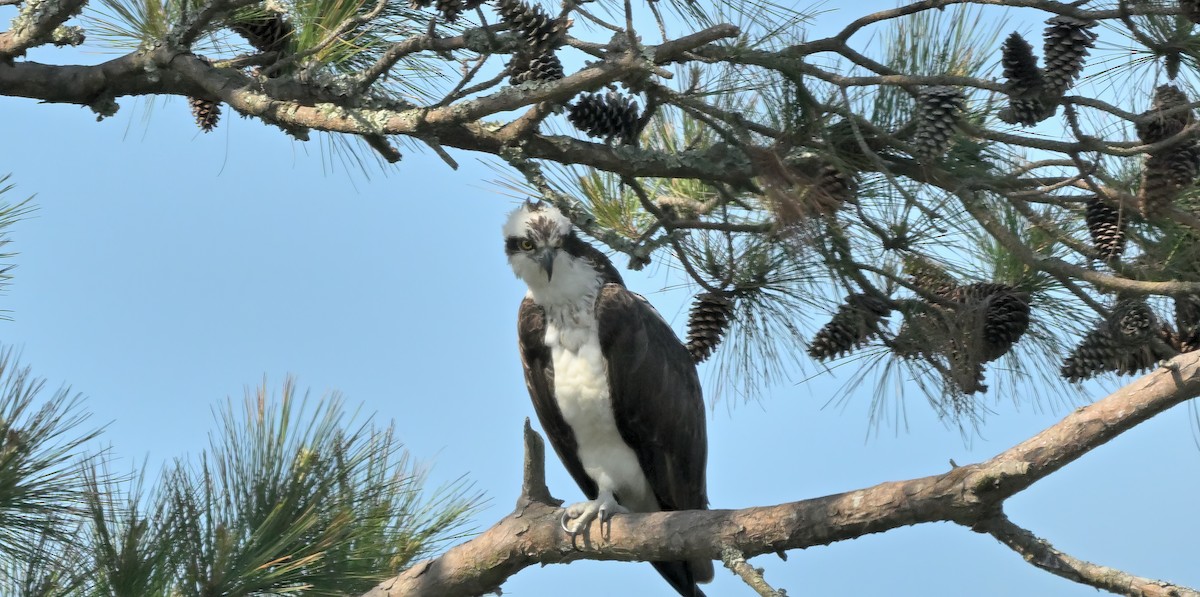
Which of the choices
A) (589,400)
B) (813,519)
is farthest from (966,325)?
(589,400)

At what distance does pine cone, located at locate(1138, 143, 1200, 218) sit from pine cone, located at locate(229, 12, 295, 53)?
2980mm

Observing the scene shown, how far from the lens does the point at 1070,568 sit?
311 centimetres

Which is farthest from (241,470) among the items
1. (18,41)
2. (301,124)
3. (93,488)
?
(18,41)

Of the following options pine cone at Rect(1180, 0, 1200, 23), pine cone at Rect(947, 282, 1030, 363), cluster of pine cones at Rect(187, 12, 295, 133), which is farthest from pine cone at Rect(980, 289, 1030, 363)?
cluster of pine cones at Rect(187, 12, 295, 133)

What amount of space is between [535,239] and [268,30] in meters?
1.23

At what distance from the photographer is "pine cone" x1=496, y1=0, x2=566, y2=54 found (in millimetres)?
3842

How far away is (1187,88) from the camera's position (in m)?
4.27

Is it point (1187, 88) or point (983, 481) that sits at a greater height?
point (1187, 88)

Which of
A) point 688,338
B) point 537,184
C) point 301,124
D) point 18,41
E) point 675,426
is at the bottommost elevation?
point 675,426

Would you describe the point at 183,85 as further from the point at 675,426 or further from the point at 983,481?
the point at 983,481

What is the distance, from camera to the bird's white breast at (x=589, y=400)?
465 centimetres

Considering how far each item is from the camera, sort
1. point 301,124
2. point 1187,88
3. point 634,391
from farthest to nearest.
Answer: point 634,391 < point 1187,88 < point 301,124

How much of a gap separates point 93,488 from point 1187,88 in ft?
12.1

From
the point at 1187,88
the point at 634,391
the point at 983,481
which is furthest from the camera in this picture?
the point at 634,391
